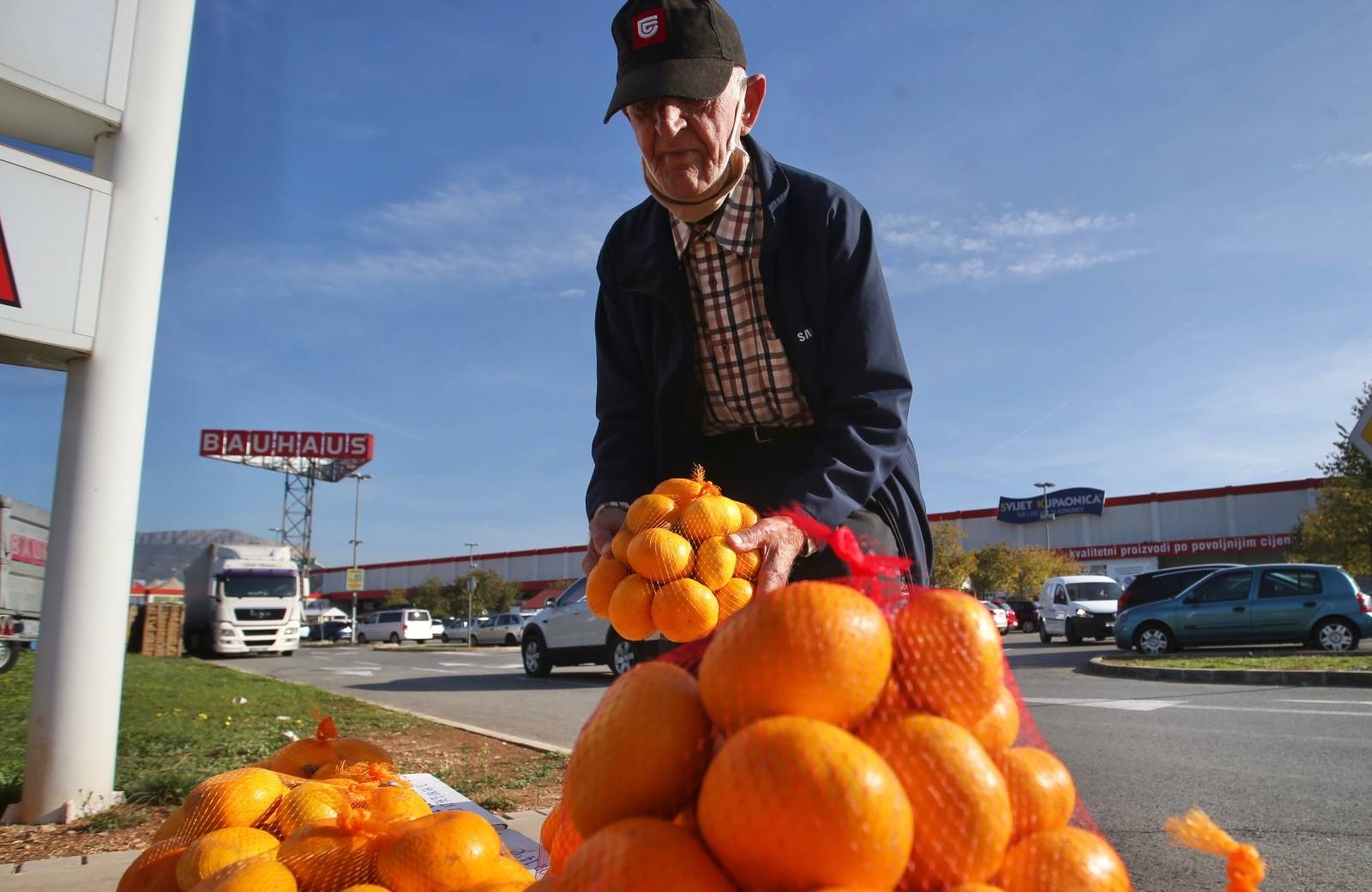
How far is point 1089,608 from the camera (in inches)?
824

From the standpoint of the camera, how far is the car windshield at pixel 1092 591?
22.2 metres

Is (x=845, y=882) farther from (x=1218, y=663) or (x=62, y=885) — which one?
(x=1218, y=663)

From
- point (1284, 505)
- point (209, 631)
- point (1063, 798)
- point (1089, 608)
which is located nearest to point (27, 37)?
point (1063, 798)

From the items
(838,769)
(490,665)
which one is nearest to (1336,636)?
(490,665)

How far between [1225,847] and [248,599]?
26.1 meters

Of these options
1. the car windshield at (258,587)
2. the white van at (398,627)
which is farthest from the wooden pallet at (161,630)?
the white van at (398,627)

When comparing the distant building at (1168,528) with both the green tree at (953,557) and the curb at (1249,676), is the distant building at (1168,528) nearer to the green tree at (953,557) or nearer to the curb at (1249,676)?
the green tree at (953,557)

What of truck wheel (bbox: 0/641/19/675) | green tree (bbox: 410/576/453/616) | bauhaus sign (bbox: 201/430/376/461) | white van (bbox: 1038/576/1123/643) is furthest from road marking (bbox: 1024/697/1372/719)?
bauhaus sign (bbox: 201/430/376/461)

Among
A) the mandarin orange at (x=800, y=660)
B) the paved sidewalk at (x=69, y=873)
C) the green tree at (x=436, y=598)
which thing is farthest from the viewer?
the green tree at (x=436, y=598)

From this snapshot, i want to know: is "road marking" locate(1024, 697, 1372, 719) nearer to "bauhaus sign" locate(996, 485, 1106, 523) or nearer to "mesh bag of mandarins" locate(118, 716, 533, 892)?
"mesh bag of mandarins" locate(118, 716, 533, 892)

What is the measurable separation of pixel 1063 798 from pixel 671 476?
1329 mm

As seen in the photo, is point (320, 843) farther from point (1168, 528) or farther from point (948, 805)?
point (1168, 528)

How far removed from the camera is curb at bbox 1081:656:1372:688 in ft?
33.2

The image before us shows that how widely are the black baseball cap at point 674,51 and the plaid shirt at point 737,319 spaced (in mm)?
297
